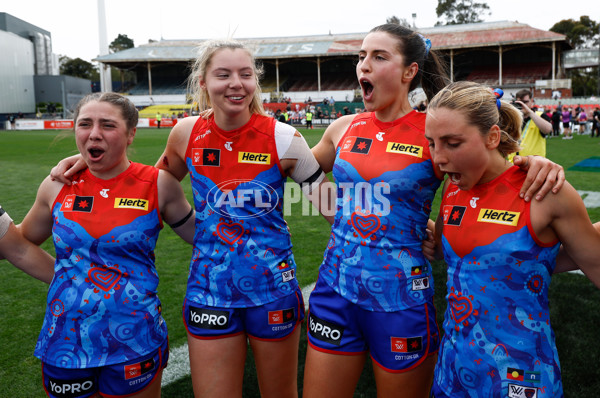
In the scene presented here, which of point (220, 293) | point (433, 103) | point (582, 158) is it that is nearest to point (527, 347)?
point (433, 103)

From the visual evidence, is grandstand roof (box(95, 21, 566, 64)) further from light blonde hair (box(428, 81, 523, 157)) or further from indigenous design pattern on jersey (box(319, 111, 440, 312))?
light blonde hair (box(428, 81, 523, 157))

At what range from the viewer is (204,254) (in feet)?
7.84

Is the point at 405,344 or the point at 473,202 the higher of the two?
the point at 473,202

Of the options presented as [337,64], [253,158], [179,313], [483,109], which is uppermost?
[337,64]

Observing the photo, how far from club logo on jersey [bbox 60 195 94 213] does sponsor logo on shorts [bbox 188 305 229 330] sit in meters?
0.68

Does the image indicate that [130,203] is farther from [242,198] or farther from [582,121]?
[582,121]

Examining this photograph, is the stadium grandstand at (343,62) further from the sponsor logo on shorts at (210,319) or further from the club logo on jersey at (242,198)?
the sponsor logo on shorts at (210,319)

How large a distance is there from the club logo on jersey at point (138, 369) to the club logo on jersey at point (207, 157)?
3.09 feet

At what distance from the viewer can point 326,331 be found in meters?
2.26

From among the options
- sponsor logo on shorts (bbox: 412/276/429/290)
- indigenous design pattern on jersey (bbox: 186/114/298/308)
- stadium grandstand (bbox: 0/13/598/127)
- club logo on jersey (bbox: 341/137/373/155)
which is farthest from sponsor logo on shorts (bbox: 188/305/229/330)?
stadium grandstand (bbox: 0/13/598/127)

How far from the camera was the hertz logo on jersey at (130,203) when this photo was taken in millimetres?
2240

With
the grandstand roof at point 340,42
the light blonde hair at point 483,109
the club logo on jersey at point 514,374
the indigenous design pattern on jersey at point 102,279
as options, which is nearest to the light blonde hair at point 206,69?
the indigenous design pattern on jersey at point 102,279

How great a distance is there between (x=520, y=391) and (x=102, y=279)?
1.74m

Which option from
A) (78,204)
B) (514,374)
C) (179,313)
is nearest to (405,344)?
(514,374)
